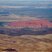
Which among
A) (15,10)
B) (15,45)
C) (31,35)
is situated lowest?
(15,45)

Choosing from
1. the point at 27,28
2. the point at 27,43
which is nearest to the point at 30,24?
the point at 27,28

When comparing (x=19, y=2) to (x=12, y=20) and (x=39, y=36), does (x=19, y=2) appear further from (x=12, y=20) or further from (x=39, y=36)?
(x=39, y=36)

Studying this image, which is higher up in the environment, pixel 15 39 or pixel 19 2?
pixel 19 2

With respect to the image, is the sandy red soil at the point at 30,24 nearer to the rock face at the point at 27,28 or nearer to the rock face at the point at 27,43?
the rock face at the point at 27,28

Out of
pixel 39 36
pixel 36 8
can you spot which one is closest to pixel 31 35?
pixel 39 36

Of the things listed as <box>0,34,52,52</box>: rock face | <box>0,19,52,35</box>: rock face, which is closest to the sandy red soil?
<box>0,19,52,35</box>: rock face

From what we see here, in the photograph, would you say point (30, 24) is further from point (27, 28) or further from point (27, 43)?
point (27, 43)

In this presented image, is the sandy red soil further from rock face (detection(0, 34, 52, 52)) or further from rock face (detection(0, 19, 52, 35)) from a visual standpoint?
rock face (detection(0, 34, 52, 52))

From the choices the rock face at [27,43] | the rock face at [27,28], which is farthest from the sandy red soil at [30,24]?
the rock face at [27,43]
